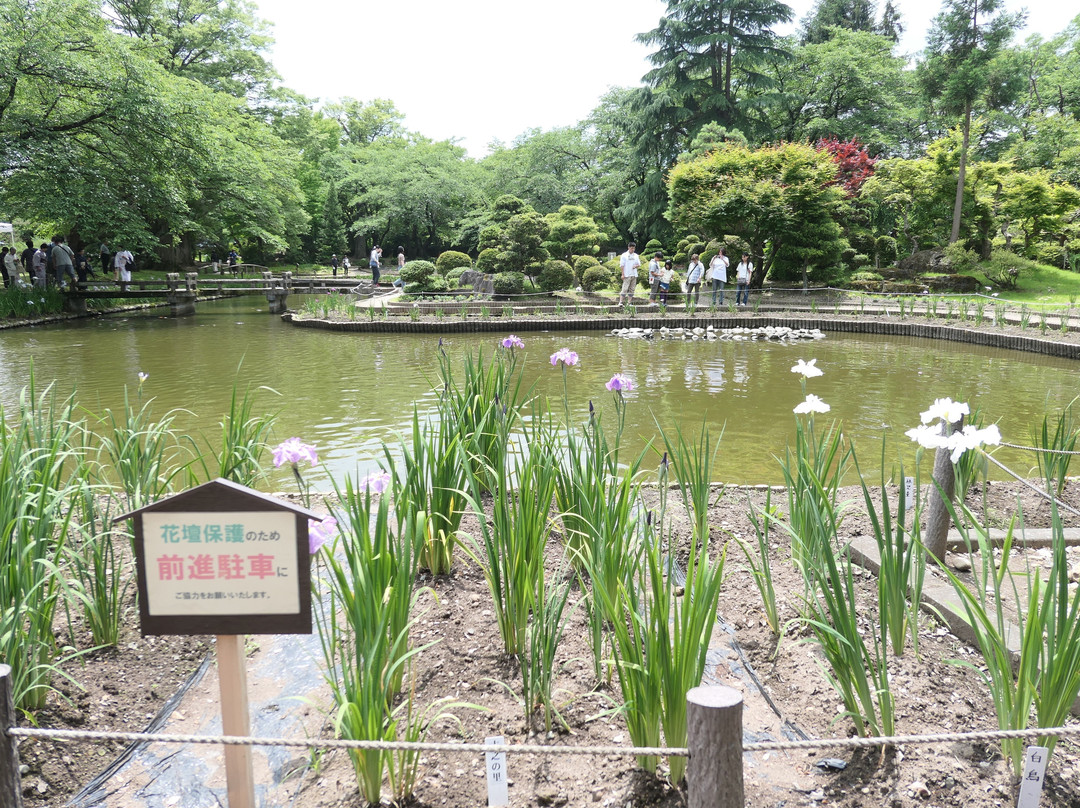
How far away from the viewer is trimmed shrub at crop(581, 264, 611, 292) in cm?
1689

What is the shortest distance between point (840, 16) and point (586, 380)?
94.4 ft

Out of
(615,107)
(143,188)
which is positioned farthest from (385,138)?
(143,188)

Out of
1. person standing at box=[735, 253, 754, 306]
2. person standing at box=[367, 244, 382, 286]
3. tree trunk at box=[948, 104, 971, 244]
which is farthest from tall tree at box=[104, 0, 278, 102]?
tree trunk at box=[948, 104, 971, 244]

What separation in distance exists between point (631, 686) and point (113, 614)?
65.3 inches

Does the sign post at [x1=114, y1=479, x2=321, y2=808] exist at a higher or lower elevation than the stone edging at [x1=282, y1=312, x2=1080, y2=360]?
higher

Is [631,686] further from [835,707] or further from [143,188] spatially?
[143,188]

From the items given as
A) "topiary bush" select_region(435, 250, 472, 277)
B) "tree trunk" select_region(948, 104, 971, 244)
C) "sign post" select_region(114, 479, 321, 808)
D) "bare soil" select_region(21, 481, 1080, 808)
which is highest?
"tree trunk" select_region(948, 104, 971, 244)

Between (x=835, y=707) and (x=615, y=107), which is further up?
(x=615, y=107)

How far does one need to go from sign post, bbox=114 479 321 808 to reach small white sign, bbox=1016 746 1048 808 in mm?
1459

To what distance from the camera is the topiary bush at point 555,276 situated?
16902 millimetres

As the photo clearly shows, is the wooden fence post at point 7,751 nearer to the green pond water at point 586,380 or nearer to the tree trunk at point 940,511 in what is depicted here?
the green pond water at point 586,380

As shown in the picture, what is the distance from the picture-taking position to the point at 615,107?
28062 mm

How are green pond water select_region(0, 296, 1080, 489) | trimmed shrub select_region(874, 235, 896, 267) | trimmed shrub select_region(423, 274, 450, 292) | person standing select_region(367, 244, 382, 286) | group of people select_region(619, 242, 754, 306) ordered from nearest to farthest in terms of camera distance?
green pond water select_region(0, 296, 1080, 489)
group of people select_region(619, 242, 754, 306)
trimmed shrub select_region(423, 274, 450, 292)
trimmed shrub select_region(874, 235, 896, 267)
person standing select_region(367, 244, 382, 286)

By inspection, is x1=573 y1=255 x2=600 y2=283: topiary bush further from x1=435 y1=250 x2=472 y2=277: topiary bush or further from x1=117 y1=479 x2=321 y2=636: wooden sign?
x1=117 y1=479 x2=321 y2=636: wooden sign
